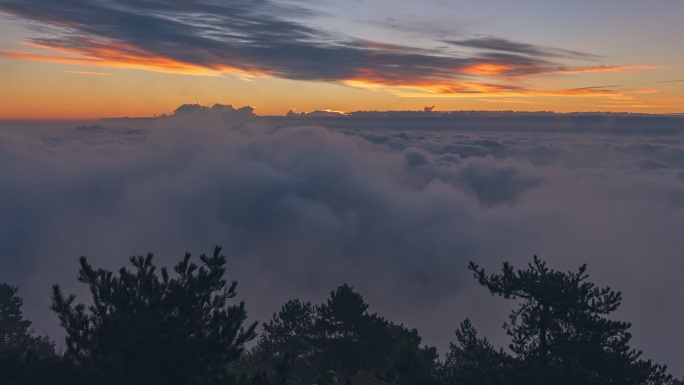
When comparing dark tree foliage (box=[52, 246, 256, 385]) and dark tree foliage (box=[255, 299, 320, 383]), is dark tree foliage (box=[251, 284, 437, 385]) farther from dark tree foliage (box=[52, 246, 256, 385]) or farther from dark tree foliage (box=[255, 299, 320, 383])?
dark tree foliage (box=[52, 246, 256, 385])

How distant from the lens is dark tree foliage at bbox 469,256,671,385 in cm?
2094

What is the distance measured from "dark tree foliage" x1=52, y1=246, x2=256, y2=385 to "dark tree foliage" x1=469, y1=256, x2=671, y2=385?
10155mm

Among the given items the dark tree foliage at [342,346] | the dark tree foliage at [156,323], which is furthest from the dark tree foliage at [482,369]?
the dark tree foliage at [342,346]

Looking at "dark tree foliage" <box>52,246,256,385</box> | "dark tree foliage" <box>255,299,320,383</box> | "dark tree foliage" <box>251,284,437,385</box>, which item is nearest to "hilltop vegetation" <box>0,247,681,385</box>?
"dark tree foliage" <box>52,246,256,385</box>

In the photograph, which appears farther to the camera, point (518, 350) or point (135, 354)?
point (518, 350)

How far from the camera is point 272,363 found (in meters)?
39.3

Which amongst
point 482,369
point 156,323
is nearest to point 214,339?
point 156,323

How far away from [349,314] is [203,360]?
18948mm

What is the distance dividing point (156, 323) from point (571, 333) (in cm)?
1528

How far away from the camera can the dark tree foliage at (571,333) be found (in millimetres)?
20938

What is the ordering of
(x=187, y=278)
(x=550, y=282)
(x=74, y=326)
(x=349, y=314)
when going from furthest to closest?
(x=349, y=314) < (x=550, y=282) < (x=187, y=278) < (x=74, y=326)

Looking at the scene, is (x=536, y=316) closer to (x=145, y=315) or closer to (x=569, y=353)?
(x=569, y=353)

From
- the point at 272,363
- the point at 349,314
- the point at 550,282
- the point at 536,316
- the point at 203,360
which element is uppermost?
the point at 550,282

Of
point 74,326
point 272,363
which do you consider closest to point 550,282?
point 74,326
